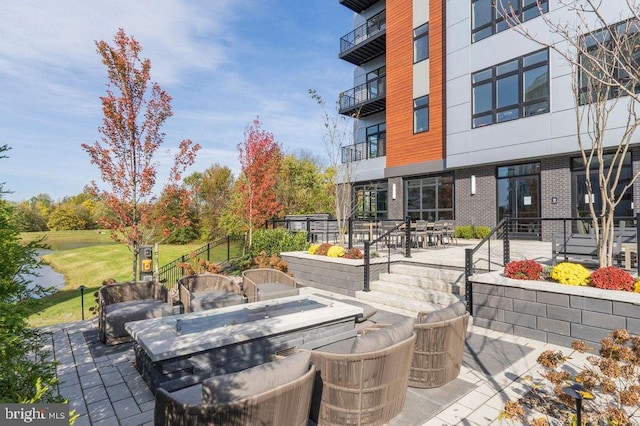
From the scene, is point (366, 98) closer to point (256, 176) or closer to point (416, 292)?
point (256, 176)

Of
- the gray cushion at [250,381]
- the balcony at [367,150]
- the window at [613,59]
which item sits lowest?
the gray cushion at [250,381]

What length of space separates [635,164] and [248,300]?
40.1 feet

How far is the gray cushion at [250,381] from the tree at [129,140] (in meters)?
7.18

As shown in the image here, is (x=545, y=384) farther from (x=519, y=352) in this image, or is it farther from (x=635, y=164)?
(x=635, y=164)

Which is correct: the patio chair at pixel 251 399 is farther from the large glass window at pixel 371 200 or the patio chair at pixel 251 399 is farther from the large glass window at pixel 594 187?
the large glass window at pixel 371 200

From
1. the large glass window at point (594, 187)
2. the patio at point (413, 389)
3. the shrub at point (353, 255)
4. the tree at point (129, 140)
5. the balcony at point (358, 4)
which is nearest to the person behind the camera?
the patio at point (413, 389)

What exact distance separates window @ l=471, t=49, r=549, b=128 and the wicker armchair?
13039 millimetres

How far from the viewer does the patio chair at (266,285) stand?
662 cm

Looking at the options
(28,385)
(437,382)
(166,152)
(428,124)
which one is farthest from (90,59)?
(428,124)

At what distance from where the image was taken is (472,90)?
13.8 meters

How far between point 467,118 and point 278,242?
9364mm

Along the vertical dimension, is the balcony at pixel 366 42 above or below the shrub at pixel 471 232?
above

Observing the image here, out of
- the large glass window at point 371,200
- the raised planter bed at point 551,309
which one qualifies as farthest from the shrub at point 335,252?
the large glass window at point 371,200

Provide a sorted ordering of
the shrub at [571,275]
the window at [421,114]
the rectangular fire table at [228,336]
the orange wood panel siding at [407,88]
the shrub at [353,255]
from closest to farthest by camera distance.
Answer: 1. the rectangular fire table at [228,336]
2. the shrub at [571,275]
3. the shrub at [353,255]
4. the orange wood panel siding at [407,88]
5. the window at [421,114]
